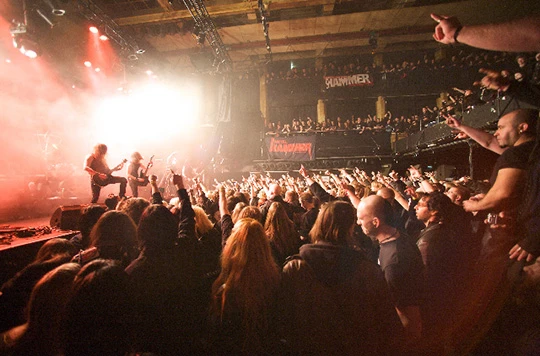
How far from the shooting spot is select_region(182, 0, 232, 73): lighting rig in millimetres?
10383

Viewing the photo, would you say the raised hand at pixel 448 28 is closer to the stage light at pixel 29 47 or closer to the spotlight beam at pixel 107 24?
the stage light at pixel 29 47

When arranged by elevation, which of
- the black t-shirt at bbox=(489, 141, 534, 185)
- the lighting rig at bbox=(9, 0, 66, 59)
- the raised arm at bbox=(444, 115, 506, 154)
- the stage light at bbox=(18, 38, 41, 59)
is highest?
the lighting rig at bbox=(9, 0, 66, 59)

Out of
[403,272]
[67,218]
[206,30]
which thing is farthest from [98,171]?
[206,30]

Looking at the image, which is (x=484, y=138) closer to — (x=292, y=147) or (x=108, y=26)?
(x=292, y=147)

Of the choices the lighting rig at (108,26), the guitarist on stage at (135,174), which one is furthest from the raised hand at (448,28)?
the lighting rig at (108,26)

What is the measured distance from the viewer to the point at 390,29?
52.0ft

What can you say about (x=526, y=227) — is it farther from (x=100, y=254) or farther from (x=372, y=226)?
(x=100, y=254)

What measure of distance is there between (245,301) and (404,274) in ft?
3.95

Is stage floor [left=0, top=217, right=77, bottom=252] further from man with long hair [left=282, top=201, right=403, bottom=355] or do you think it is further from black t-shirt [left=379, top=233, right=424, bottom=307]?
black t-shirt [left=379, top=233, right=424, bottom=307]

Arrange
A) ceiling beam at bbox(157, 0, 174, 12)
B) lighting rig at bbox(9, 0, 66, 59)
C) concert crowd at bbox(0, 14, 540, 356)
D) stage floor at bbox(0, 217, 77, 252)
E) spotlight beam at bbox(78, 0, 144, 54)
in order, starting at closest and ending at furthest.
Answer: concert crowd at bbox(0, 14, 540, 356), stage floor at bbox(0, 217, 77, 252), lighting rig at bbox(9, 0, 66, 59), spotlight beam at bbox(78, 0, 144, 54), ceiling beam at bbox(157, 0, 174, 12)

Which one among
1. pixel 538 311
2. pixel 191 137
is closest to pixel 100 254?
pixel 538 311

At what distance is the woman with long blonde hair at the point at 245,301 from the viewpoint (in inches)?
69.0

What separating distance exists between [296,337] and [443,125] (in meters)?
10.5

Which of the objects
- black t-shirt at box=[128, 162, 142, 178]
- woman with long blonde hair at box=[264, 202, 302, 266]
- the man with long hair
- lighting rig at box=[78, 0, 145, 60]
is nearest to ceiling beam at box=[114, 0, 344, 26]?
lighting rig at box=[78, 0, 145, 60]
